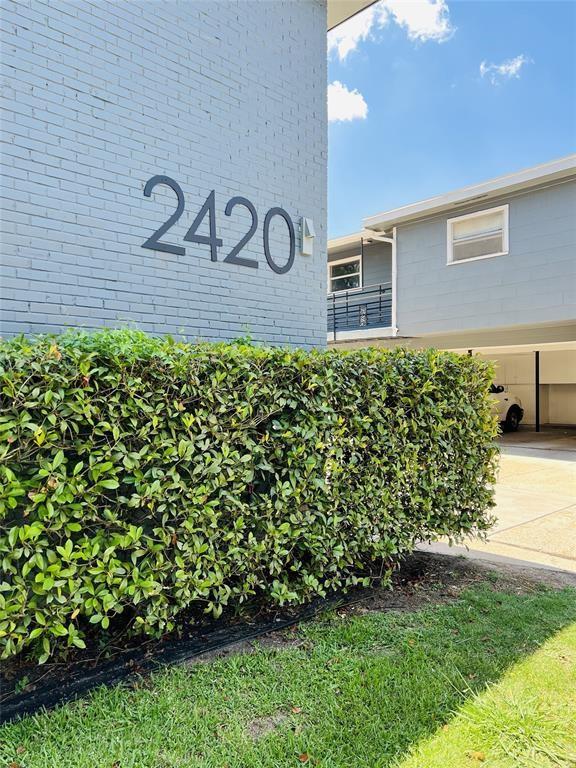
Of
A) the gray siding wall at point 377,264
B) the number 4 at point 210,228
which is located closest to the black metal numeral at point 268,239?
the number 4 at point 210,228

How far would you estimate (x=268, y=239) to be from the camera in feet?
15.3

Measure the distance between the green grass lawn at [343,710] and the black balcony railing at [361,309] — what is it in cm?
1158

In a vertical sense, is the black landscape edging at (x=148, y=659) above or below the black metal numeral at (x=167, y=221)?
below

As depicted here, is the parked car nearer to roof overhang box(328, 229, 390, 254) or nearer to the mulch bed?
roof overhang box(328, 229, 390, 254)

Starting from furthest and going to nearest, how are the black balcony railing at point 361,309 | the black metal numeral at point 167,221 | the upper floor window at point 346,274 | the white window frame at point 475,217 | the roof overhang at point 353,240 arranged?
the upper floor window at point 346,274
the black balcony railing at point 361,309
the roof overhang at point 353,240
the white window frame at point 475,217
the black metal numeral at point 167,221

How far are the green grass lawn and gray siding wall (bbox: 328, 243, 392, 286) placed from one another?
1277cm

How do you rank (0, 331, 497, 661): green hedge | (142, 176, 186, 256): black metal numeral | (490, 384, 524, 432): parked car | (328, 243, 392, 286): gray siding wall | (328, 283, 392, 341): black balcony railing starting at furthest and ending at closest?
(490, 384, 524, 432): parked car → (328, 243, 392, 286): gray siding wall → (328, 283, 392, 341): black balcony railing → (142, 176, 186, 256): black metal numeral → (0, 331, 497, 661): green hedge

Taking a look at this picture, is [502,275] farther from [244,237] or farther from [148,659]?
[148,659]

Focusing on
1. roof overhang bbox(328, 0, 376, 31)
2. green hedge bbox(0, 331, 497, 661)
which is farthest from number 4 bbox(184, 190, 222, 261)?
roof overhang bbox(328, 0, 376, 31)

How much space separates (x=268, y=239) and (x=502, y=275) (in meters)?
7.92

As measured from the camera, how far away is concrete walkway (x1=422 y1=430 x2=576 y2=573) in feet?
14.4

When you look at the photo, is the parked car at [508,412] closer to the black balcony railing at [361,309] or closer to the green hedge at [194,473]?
the black balcony railing at [361,309]

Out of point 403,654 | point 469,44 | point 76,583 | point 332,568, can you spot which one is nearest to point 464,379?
point 332,568

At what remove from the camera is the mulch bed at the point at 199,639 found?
2.26m
